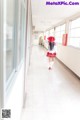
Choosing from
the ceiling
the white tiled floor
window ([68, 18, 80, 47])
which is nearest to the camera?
the white tiled floor

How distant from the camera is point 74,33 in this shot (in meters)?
7.12

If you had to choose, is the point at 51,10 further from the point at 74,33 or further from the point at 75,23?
the point at 74,33

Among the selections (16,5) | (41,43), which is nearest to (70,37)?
(16,5)

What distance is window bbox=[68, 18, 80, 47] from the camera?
6.49 meters

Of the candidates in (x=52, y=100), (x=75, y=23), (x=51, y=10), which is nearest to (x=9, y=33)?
(x=52, y=100)

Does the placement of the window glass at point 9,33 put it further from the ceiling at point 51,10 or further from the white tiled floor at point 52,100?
the ceiling at point 51,10

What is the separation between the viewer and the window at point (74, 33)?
649 centimetres

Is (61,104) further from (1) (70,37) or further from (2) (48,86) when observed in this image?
(1) (70,37)

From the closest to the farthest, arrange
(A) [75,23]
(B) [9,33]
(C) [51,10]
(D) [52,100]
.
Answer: (B) [9,33] → (D) [52,100] → (C) [51,10] → (A) [75,23]

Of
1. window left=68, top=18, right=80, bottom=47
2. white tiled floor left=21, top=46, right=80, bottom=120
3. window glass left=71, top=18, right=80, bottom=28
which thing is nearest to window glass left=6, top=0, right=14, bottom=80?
white tiled floor left=21, top=46, right=80, bottom=120

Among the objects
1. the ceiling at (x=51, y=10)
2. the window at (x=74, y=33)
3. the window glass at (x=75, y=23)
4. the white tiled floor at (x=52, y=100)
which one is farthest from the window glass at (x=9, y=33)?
the window glass at (x=75, y=23)

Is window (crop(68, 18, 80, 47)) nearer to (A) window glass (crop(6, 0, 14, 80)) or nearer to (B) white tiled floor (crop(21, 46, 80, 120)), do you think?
(B) white tiled floor (crop(21, 46, 80, 120))

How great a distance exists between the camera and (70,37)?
761cm

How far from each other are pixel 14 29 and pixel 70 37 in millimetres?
5999
